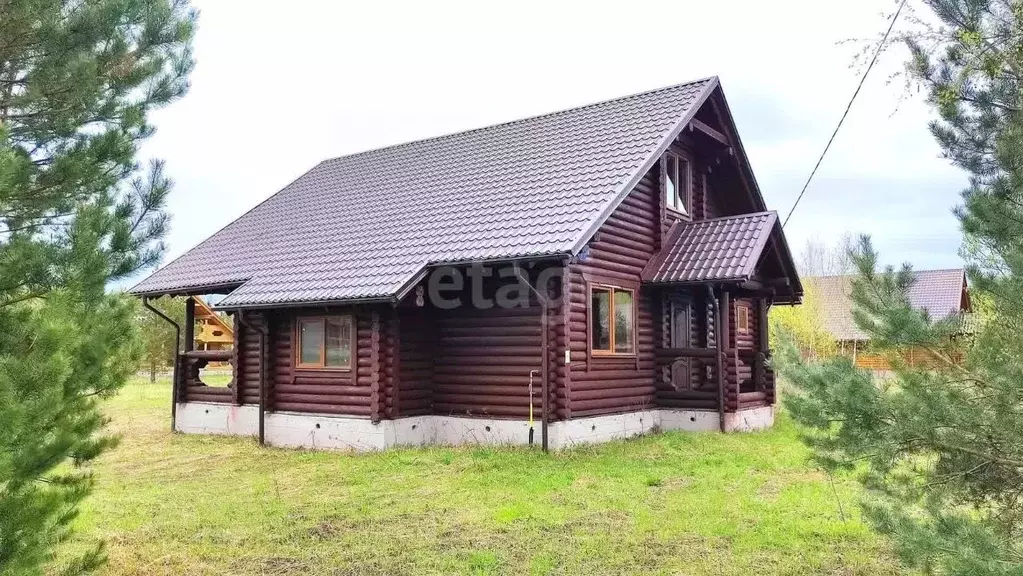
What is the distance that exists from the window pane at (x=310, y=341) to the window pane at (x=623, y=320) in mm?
4801

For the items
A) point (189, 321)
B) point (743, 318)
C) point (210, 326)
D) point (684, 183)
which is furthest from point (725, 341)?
point (210, 326)

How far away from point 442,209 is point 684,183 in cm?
483

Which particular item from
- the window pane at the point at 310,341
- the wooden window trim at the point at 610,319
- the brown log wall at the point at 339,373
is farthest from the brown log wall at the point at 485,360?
the window pane at the point at 310,341

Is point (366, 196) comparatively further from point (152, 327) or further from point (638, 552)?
point (152, 327)

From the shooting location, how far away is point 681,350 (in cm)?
1259

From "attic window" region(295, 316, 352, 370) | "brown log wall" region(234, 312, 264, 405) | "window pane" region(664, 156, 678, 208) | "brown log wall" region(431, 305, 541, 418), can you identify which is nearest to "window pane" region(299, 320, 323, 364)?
"attic window" region(295, 316, 352, 370)

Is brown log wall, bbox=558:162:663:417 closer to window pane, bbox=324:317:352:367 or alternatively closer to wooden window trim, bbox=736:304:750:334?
wooden window trim, bbox=736:304:750:334

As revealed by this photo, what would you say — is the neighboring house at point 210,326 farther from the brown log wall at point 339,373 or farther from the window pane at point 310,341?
the window pane at point 310,341

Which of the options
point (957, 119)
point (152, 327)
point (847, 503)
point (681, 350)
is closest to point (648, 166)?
point (681, 350)

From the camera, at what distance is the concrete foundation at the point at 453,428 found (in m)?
10.9

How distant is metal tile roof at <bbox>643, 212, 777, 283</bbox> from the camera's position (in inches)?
461

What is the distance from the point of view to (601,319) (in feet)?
38.3

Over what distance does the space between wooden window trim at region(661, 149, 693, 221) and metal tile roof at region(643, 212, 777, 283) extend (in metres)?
0.49

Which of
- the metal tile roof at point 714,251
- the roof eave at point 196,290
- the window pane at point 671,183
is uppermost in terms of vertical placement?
the window pane at point 671,183
